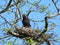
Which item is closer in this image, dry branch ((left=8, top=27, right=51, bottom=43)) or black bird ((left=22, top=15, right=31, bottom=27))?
dry branch ((left=8, top=27, right=51, bottom=43))

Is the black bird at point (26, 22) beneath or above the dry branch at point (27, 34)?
beneath

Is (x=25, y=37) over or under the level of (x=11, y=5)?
under

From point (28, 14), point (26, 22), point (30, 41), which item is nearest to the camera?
point (30, 41)

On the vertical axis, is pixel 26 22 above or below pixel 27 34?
below

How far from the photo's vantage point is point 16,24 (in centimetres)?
1088

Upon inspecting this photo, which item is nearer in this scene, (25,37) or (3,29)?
(3,29)

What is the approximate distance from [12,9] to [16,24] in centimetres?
51

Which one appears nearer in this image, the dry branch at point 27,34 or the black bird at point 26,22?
the dry branch at point 27,34

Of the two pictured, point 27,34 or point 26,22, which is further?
point 26,22

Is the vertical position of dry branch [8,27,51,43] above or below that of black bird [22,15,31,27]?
above

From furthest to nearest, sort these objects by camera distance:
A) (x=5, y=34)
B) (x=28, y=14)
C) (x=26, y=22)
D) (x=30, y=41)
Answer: (x=26, y=22) → (x=28, y=14) → (x=5, y=34) → (x=30, y=41)

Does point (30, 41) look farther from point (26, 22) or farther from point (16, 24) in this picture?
point (26, 22)

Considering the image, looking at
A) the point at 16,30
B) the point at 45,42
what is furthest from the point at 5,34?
the point at 45,42

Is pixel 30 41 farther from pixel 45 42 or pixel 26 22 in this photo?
pixel 26 22
